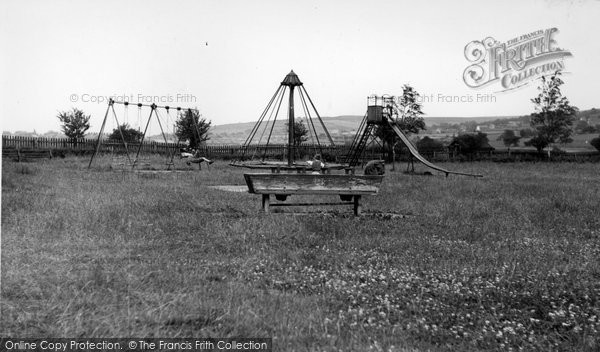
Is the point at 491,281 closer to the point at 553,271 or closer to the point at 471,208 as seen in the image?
the point at 553,271

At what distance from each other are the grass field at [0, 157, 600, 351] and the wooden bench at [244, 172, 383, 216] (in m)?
0.50

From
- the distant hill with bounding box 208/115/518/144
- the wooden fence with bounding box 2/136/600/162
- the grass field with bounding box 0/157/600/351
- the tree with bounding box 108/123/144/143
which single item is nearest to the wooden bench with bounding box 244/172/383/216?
the grass field with bounding box 0/157/600/351

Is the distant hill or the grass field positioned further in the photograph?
the distant hill

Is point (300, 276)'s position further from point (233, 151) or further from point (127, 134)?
point (127, 134)

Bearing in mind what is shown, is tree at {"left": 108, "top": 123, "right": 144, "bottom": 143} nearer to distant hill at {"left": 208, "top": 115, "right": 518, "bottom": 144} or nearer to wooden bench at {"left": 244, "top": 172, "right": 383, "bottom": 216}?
wooden bench at {"left": 244, "top": 172, "right": 383, "bottom": 216}

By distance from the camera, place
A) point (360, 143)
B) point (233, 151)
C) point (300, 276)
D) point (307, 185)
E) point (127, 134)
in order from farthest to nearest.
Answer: point (127, 134)
point (233, 151)
point (360, 143)
point (307, 185)
point (300, 276)

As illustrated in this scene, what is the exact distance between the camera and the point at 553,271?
6.54 metres

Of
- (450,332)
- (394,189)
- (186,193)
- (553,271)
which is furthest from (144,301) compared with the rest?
(394,189)

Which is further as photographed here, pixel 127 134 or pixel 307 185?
pixel 127 134

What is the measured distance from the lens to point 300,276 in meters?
6.02

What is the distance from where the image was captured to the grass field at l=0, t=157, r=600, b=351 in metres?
4.27

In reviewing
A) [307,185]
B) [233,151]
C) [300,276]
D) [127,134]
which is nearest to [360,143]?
[307,185]

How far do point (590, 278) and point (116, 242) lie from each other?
6063 mm

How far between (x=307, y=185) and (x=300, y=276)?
15.1ft
